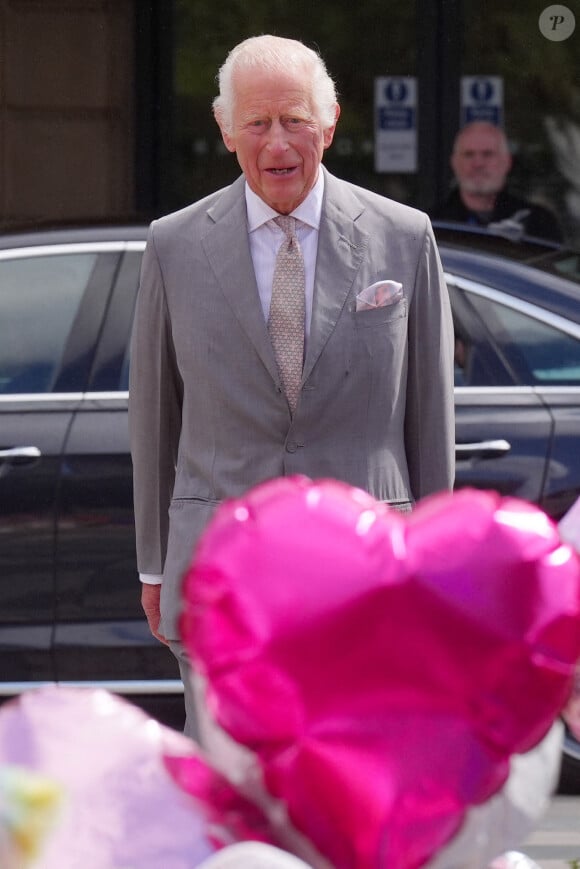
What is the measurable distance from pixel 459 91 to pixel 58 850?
323 inches

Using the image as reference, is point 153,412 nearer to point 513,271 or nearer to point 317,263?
point 317,263

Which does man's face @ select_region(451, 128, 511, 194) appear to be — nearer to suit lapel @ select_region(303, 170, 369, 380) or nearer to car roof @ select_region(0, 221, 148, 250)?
car roof @ select_region(0, 221, 148, 250)

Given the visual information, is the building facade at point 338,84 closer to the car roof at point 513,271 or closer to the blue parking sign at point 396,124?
the blue parking sign at point 396,124

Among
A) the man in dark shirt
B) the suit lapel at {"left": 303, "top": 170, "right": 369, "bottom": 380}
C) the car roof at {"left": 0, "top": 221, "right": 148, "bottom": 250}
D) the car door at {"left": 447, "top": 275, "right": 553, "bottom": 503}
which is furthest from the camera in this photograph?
the man in dark shirt

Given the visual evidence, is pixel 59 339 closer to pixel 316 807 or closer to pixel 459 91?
pixel 316 807

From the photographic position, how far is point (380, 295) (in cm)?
307

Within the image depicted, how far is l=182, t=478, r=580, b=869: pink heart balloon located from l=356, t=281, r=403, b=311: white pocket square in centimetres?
158

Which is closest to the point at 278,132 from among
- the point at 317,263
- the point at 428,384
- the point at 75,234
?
the point at 317,263

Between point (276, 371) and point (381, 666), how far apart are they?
5.25 feet

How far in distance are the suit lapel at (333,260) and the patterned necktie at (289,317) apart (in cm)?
3

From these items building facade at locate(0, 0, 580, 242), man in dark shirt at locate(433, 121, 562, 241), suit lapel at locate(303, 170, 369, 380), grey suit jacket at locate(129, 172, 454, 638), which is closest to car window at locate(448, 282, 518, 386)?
grey suit jacket at locate(129, 172, 454, 638)

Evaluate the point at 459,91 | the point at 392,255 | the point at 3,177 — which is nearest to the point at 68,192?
the point at 3,177

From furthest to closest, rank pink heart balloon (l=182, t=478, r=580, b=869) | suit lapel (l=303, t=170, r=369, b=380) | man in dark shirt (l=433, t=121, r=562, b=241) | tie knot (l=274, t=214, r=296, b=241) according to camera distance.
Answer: man in dark shirt (l=433, t=121, r=562, b=241) → tie knot (l=274, t=214, r=296, b=241) → suit lapel (l=303, t=170, r=369, b=380) → pink heart balloon (l=182, t=478, r=580, b=869)

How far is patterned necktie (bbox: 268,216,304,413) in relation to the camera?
3.03m
